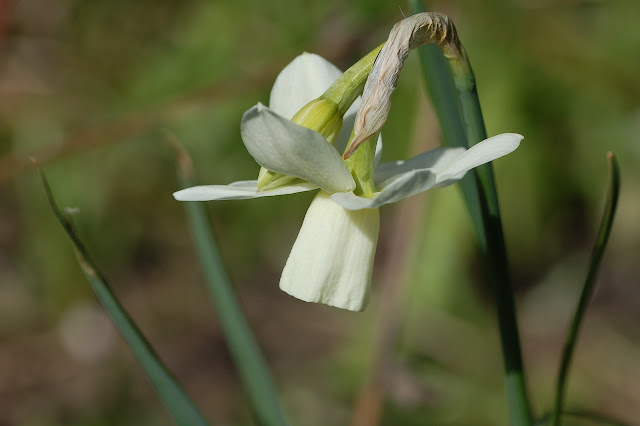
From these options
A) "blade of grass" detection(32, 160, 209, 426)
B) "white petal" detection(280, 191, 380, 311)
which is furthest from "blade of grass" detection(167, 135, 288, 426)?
"white petal" detection(280, 191, 380, 311)

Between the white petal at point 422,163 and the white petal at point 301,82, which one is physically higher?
the white petal at point 301,82

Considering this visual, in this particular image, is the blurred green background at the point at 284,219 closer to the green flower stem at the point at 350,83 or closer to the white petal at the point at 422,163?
the white petal at the point at 422,163

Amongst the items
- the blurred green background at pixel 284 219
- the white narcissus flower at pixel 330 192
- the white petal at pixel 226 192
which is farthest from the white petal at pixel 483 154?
the blurred green background at pixel 284 219

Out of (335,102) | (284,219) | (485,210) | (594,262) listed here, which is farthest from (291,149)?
(284,219)

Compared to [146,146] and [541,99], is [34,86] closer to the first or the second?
[146,146]

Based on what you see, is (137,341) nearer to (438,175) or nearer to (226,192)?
(226,192)
